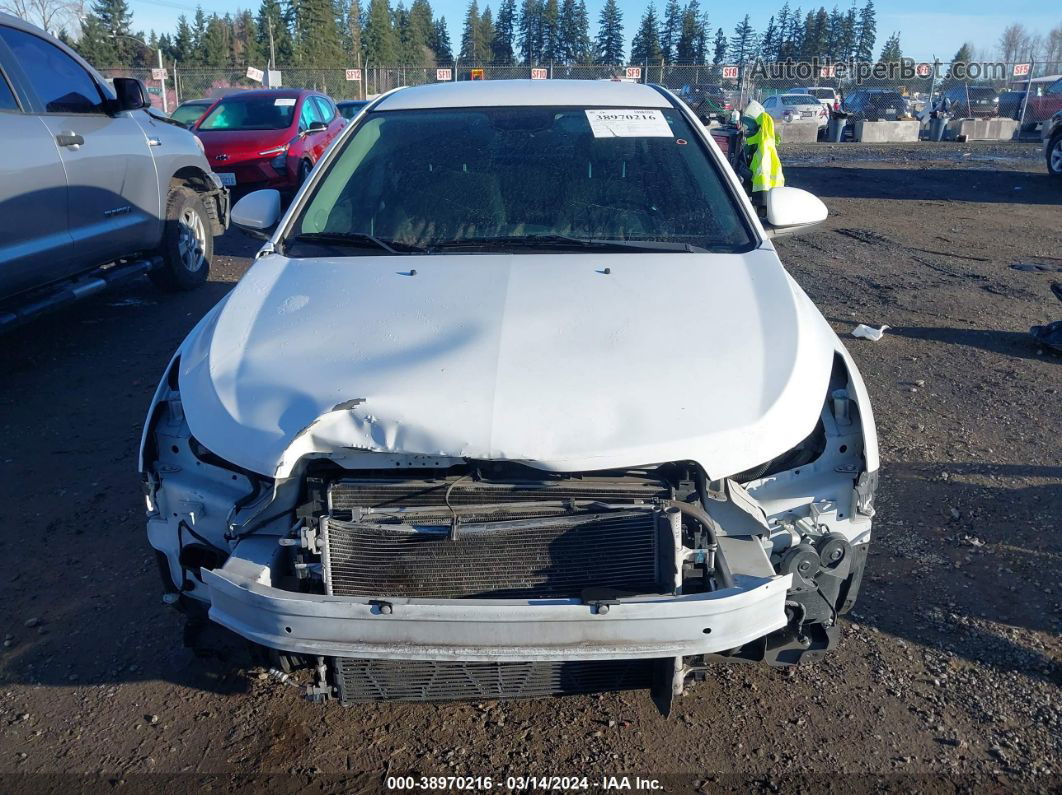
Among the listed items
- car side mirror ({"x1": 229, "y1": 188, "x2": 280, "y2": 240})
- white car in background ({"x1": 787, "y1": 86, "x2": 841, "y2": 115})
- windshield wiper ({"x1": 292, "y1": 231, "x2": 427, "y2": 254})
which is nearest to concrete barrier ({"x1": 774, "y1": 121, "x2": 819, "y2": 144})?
white car in background ({"x1": 787, "y1": 86, "x2": 841, "y2": 115})

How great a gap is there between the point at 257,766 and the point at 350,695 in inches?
17.0

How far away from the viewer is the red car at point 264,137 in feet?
37.1

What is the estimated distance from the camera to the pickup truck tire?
7.15 m

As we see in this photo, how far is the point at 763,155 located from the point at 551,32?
83.5 metres

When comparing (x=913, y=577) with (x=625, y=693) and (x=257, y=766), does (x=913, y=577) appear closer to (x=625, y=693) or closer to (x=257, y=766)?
(x=625, y=693)

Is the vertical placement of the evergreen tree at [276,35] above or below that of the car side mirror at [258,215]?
above

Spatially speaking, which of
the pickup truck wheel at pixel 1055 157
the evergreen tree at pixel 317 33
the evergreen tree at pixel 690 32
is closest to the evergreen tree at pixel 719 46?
the evergreen tree at pixel 690 32

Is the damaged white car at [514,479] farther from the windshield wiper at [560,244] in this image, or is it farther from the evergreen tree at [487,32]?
the evergreen tree at [487,32]

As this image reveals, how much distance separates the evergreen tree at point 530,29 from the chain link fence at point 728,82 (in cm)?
5223

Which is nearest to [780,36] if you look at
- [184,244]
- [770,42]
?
[770,42]

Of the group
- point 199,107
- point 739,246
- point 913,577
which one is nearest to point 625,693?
point 913,577

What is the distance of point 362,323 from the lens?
2.74 m

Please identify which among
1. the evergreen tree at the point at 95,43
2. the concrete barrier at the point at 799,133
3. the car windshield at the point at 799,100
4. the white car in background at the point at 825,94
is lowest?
the concrete barrier at the point at 799,133

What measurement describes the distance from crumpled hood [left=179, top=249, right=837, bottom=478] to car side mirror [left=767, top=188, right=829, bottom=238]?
0.75 meters
